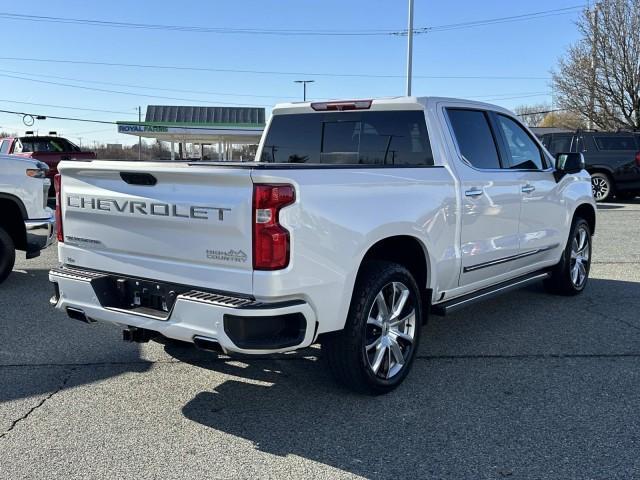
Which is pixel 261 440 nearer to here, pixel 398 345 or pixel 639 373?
pixel 398 345

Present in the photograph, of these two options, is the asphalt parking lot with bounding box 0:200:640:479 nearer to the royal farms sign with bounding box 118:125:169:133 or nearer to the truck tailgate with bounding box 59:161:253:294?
the truck tailgate with bounding box 59:161:253:294

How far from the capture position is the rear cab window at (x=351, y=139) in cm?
472

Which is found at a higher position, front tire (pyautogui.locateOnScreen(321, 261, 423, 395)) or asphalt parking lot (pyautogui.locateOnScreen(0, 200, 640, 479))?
front tire (pyautogui.locateOnScreen(321, 261, 423, 395))

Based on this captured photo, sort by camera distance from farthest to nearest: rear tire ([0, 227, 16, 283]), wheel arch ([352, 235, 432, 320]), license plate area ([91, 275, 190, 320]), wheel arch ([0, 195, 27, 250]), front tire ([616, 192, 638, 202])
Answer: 1. front tire ([616, 192, 638, 202])
2. wheel arch ([0, 195, 27, 250])
3. rear tire ([0, 227, 16, 283])
4. wheel arch ([352, 235, 432, 320])
5. license plate area ([91, 275, 190, 320])

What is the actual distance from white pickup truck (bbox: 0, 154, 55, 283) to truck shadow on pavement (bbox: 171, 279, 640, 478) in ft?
11.2

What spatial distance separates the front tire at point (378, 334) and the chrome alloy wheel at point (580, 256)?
3126 millimetres

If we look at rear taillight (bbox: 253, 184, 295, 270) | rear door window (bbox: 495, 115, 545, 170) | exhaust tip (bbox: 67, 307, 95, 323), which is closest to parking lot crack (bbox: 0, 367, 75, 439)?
exhaust tip (bbox: 67, 307, 95, 323)

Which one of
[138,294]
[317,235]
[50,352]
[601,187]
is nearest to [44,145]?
[50,352]

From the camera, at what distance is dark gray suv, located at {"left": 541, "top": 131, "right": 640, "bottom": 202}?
16891 mm

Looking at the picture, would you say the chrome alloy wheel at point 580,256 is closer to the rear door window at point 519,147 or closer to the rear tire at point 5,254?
the rear door window at point 519,147

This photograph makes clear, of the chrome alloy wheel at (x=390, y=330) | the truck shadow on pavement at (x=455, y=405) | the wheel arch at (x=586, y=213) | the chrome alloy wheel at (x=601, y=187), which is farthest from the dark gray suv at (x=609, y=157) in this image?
the chrome alloy wheel at (x=390, y=330)

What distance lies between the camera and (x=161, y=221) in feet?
11.4

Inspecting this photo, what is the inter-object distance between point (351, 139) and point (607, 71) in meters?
29.8

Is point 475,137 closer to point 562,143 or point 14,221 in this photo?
point 14,221
